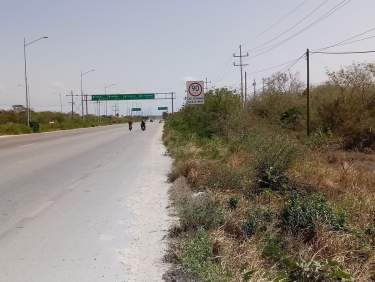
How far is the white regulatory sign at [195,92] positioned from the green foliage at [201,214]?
45.7 feet

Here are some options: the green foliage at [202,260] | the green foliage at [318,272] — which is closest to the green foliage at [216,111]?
the green foliage at [202,260]

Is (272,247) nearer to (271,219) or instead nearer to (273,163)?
(271,219)

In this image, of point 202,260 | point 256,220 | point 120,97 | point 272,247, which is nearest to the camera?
point 202,260

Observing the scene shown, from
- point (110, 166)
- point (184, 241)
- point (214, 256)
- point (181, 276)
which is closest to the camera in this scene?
point (181, 276)

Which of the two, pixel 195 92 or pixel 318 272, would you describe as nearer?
pixel 318 272

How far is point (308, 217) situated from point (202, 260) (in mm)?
2085

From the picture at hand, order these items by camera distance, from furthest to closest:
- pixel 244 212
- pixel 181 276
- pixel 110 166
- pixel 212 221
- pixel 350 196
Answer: pixel 110 166 → pixel 350 196 → pixel 244 212 → pixel 212 221 → pixel 181 276

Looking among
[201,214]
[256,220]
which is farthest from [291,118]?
[256,220]

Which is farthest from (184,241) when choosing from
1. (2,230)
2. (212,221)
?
(2,230)

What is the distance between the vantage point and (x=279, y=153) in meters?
11.7

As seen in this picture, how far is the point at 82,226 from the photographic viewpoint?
8.83 metres

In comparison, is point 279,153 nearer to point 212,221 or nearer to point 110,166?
point 212,221

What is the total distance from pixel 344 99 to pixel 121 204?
92.3 feet

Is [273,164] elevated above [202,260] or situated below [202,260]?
above
